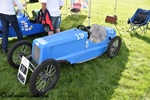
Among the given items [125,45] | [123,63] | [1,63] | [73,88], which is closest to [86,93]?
[73,88]

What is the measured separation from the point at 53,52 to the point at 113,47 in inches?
77.9

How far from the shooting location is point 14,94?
3488 mm

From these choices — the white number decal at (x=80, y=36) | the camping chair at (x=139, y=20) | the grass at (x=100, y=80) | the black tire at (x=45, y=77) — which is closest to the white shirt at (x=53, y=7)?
the white number decal at (x=80, y=36)

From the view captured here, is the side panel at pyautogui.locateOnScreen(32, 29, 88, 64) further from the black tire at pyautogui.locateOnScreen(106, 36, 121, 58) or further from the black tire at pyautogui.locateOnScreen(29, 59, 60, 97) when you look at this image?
the black tire at pyautogui.locateOnScreen(106, 36, 121, 58)

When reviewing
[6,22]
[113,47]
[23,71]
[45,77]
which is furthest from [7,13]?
[113,47]

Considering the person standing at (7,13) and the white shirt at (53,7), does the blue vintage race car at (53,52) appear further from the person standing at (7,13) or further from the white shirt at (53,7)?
the person standing at (7,13)

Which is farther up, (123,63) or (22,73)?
(22,73)

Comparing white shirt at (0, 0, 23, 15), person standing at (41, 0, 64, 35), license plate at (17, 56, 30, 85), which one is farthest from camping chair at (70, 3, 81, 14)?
license plate at (17, 56, 30, 85)

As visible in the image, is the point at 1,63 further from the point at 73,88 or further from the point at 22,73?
the point at 73,88

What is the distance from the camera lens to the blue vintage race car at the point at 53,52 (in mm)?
3477

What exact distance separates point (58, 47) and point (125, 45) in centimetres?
297

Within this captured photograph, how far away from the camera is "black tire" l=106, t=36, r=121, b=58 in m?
4.81

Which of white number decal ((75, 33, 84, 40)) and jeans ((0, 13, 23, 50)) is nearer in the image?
white number decal ((75, 33, 84, 40))

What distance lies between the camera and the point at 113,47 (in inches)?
200
